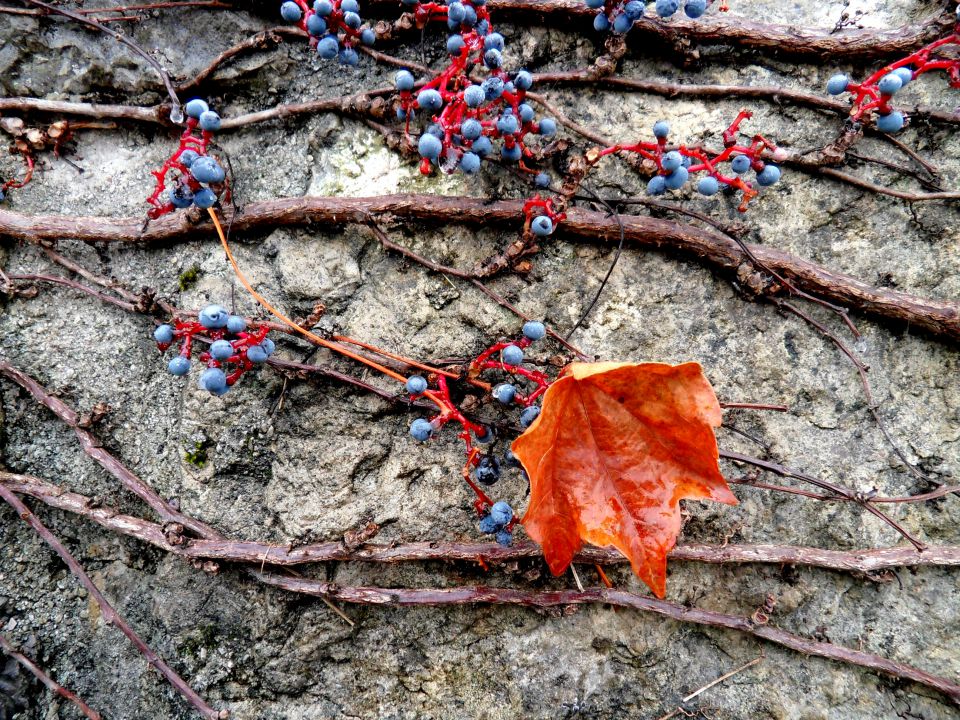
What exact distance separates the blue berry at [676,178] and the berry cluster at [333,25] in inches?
38.8

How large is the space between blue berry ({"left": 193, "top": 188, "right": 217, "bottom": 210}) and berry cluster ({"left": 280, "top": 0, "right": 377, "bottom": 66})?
0.52 m

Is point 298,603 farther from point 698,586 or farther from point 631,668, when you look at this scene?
point 698,586

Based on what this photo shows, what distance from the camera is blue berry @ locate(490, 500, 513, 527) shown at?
1609mm

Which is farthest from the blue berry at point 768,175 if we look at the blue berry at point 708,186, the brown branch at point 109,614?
the brown branch at point 109,614

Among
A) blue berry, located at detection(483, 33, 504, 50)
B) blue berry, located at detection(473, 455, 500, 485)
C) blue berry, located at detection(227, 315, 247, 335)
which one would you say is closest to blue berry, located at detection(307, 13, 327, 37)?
blue berry, located at detection(483, 33, 504, 50)

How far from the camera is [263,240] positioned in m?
1.90

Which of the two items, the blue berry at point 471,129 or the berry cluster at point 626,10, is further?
the berry cluster at point 626,10

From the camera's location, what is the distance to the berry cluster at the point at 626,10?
1.77 meters

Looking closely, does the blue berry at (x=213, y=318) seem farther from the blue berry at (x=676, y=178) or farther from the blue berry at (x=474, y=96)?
the blue berry at (x=676, y=178)

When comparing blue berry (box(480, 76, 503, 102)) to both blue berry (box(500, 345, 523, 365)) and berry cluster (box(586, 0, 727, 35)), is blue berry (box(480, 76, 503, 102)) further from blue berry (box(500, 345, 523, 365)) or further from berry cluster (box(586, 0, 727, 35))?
blue berry (box(500, 345, 523, 365))

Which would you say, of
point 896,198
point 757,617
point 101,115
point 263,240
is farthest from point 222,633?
point 896,198

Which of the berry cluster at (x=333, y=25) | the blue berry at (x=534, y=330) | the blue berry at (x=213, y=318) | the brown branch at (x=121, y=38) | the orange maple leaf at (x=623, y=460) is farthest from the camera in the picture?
the brown branch at (x=121, y=38)

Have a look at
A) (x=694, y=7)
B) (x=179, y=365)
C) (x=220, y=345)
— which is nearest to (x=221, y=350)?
(x=220, y=345)

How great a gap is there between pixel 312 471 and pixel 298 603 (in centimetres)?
38
